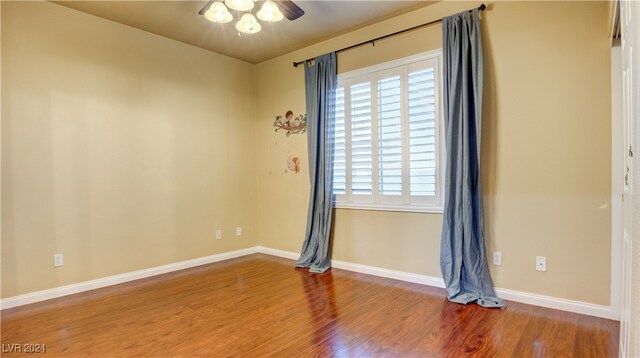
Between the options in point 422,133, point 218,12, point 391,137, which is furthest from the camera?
point 391,137

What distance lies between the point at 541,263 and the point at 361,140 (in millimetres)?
2136

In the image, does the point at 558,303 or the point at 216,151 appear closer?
the point at 558,303

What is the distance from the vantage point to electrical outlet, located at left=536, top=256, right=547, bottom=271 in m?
2.80

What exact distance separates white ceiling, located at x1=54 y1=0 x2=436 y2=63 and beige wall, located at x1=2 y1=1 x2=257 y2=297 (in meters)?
0.21

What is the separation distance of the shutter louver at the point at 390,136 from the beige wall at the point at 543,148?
1.18 ft

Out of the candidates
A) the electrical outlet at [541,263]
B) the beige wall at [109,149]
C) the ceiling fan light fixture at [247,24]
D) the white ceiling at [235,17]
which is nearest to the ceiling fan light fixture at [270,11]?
the ceiling fan light fixture at [247,24]

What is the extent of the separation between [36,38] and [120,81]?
77 centimetres

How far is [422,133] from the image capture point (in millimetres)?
3434

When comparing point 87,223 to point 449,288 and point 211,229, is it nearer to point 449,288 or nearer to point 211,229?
point 211,229

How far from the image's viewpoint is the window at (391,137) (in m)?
3.38

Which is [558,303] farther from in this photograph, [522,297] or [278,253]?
[278,253]

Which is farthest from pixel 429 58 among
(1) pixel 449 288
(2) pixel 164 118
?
(2) pixel 164 118

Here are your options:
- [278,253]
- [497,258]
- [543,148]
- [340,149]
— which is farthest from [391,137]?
[278,253]

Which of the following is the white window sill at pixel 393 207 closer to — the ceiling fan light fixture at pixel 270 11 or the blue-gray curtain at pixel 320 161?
the blue-gray curtain at pixel 320 161
